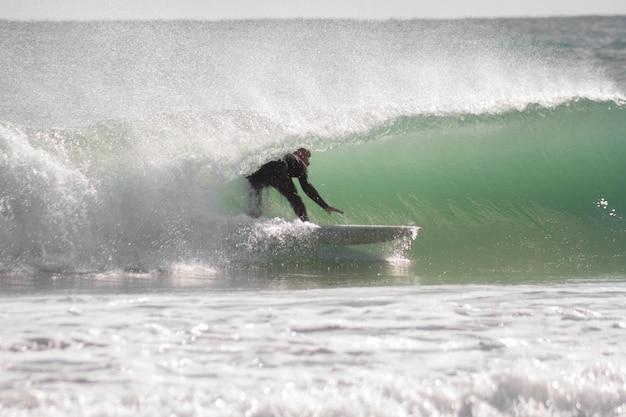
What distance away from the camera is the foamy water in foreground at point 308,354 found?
277 cm

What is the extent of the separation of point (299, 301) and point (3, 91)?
12.0m

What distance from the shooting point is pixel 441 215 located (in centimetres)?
841

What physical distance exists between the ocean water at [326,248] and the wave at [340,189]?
2 centimetres

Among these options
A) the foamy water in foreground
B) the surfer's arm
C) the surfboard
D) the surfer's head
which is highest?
the surfer's head

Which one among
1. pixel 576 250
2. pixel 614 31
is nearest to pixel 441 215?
pixel 576 250

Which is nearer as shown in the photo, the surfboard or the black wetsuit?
the surfboard

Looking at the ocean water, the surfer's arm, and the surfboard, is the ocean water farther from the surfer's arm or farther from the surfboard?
the surfer's arm

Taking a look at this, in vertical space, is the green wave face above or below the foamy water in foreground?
above

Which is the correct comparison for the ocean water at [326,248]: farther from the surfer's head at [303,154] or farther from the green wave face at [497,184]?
the surfer's head at [303,154]

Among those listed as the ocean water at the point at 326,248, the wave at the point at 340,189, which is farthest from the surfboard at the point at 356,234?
the wave at the point at 340,189

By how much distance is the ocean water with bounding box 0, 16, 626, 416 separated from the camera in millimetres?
2949

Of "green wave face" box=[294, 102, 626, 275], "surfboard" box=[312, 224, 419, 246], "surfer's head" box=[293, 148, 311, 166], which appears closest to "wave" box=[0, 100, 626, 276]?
"green wave face" box=[294, 102, 626, 275]

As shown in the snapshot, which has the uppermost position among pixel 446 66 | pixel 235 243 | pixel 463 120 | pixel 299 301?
pixel 446 66

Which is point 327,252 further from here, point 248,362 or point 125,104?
point 125,104
